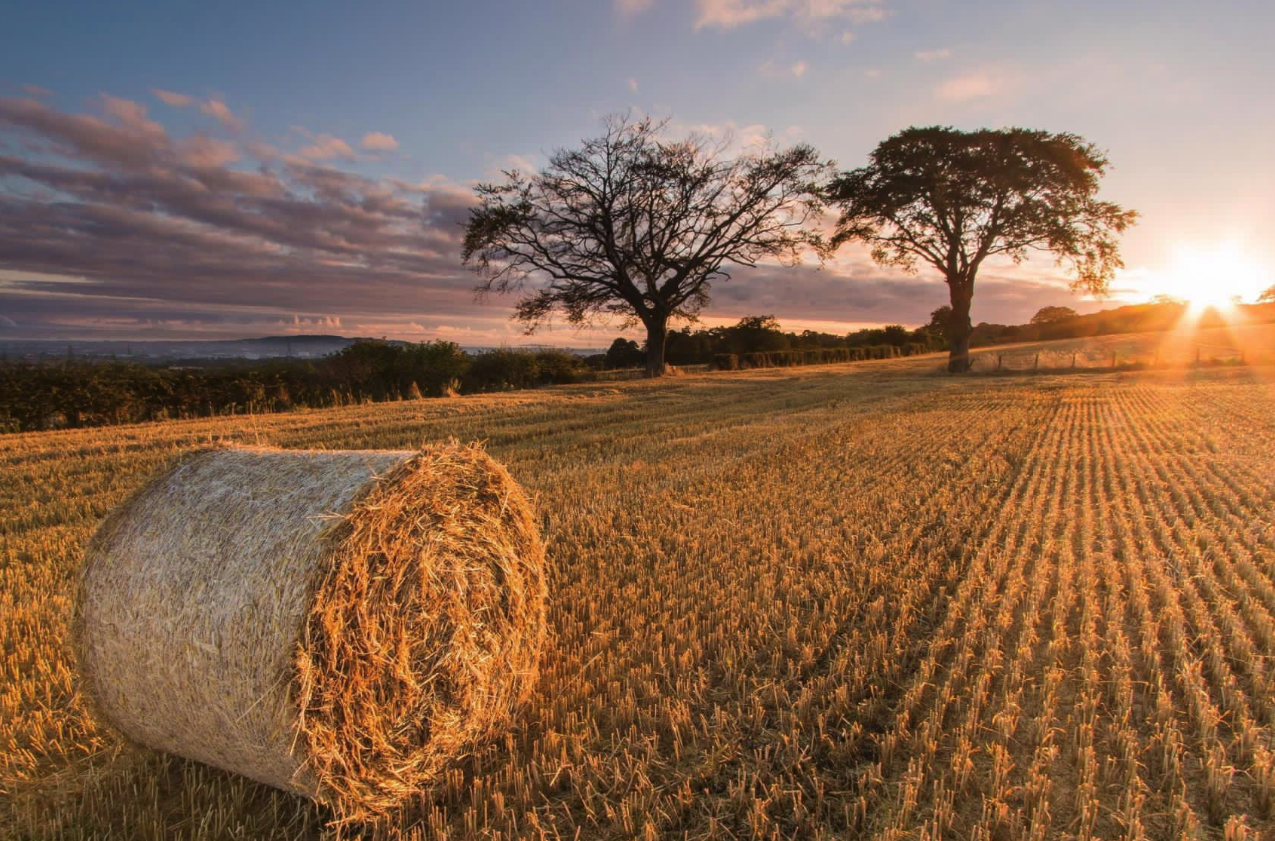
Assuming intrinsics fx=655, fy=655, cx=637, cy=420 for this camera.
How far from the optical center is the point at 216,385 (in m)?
17.6

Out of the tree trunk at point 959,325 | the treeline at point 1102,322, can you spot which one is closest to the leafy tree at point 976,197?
the tree trunk at point 959,325

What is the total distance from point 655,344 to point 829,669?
90.1ft

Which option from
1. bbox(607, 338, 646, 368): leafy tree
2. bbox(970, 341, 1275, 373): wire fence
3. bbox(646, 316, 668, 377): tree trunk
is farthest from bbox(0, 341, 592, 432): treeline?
bbox(970, 341, 1275, 373): wire fence

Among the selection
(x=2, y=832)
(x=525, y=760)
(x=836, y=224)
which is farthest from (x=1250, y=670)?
(x=836, y=224)

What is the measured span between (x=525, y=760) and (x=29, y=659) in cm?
298

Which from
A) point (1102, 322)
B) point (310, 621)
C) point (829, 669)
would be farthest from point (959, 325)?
point (1102, 322)

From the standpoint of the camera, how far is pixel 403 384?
26.8 meters

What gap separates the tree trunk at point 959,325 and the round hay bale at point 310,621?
110 feet

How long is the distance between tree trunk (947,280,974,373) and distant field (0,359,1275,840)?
83.3ft

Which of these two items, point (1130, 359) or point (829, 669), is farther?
point (1130, 359)

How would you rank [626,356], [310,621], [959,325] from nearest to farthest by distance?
[310,621] < [959,325] < [626,356]

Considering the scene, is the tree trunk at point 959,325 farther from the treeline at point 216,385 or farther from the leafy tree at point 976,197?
the treeline at point 216,385

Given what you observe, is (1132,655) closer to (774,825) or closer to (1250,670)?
(1250,670)

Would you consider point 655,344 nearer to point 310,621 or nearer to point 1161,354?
point 1161,354
